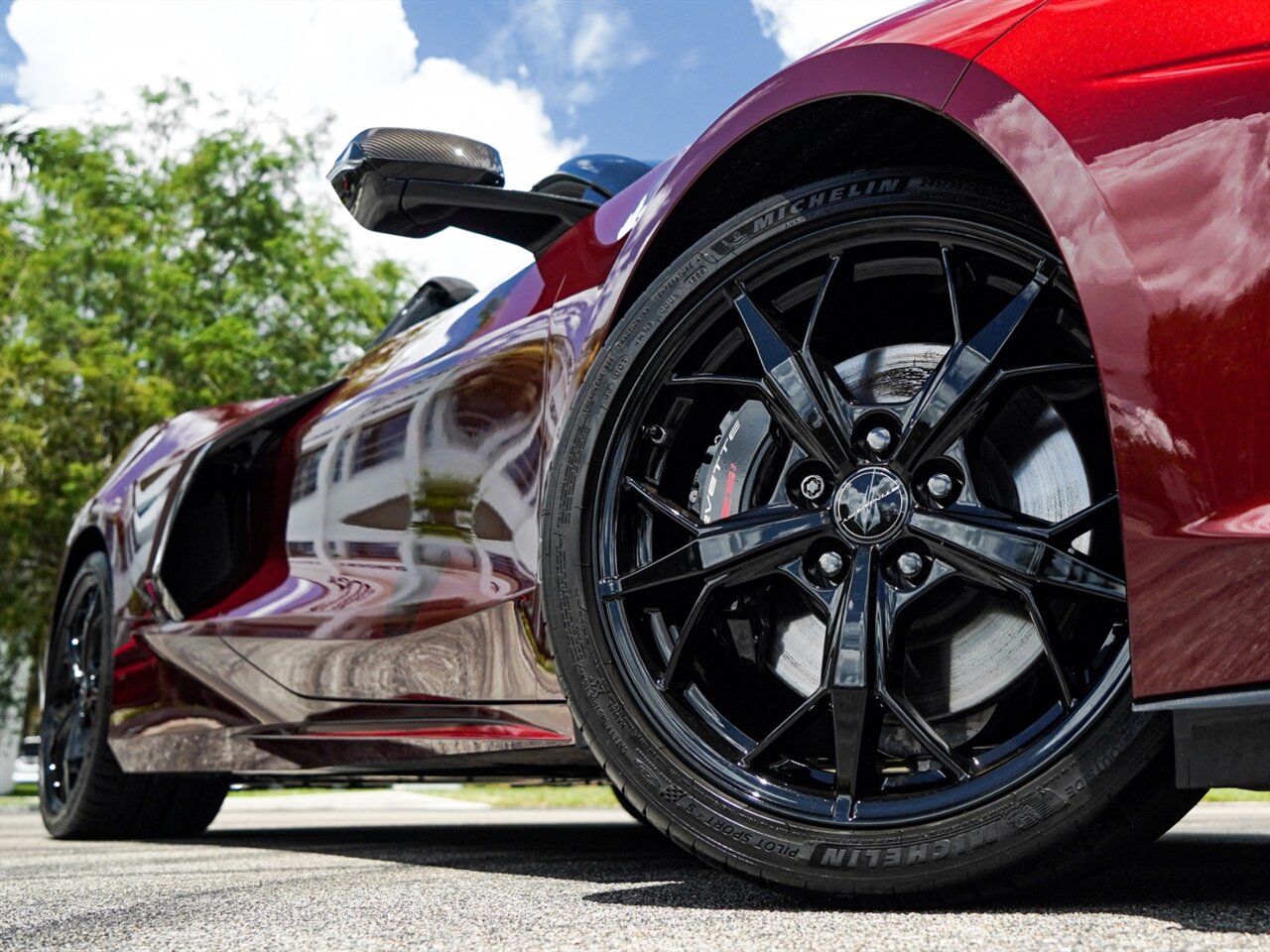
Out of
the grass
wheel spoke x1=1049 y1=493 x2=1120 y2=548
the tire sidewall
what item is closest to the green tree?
the grass

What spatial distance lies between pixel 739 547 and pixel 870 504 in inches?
7.7

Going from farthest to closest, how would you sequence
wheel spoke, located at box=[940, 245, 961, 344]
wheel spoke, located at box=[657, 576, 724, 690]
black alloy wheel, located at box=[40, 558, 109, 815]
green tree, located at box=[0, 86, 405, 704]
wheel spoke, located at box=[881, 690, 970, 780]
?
green tree, located at box=[0, 86, 405, 704]
black alloy wheel, located at box=[40, 558, 109, 815]
wheel spoke, located at box=[657, 576, 724, 690]
wheel spoke, located at box=[940, 245, 961, 344]
wheel spoke, located at box=[881, 690, 970, 780]

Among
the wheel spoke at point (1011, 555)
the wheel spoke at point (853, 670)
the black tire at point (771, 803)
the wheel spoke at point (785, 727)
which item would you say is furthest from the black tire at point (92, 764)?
the wheel spoke at point (1011, 555)

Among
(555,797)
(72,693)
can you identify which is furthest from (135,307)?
(72,693)

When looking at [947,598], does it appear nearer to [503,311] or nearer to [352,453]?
[503,311]

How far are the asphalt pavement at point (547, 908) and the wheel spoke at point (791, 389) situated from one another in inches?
21.9

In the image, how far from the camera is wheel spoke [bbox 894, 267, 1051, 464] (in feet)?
5.40

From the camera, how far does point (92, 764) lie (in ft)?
12.5

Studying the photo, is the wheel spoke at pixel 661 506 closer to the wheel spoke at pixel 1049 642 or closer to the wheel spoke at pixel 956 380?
the wheel spoke at pixel 956 380

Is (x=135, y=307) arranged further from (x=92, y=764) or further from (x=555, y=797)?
(x=92, y=764)

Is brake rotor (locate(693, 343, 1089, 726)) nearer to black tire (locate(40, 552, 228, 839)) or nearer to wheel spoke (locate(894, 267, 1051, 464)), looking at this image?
wheel spoke (locate(894, 267, 1051, 464))

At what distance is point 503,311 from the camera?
8.44 ft

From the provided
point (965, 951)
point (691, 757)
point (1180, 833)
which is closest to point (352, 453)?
point (691, 757)

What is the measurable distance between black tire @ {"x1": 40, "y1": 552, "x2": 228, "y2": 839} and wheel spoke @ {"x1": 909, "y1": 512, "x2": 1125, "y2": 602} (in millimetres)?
2738
